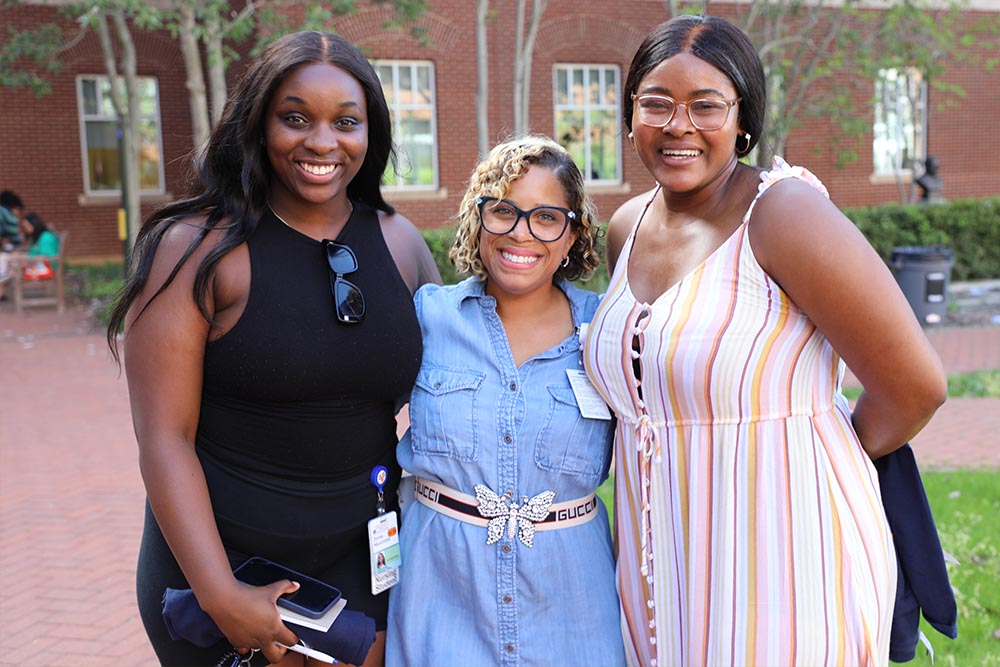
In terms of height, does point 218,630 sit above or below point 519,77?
below

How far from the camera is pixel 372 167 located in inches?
102

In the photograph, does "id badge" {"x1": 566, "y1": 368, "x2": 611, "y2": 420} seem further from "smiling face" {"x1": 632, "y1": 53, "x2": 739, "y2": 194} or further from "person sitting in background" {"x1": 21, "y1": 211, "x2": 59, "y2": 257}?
"person sitting in background" {"x1": 21, "y1": 211, "x2": 59, "y2": 257}

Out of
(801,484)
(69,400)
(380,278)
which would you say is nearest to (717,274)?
(801,484)

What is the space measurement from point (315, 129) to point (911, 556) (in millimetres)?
1739

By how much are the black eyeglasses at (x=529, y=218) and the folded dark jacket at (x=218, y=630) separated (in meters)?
1.07

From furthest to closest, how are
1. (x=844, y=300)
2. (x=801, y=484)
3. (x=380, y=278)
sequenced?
(x=380, y=278) < (x=801, y=484) < (x=844, y=300)

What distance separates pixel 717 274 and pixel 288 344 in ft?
3.27

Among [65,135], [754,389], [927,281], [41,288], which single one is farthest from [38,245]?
[754,389]

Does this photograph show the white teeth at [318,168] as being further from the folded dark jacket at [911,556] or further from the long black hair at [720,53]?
the folded dark jacket at [911,556]

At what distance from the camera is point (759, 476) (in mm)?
2127

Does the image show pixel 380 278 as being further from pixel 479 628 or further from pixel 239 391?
pixel 479 628

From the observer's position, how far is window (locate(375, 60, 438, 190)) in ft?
57.2

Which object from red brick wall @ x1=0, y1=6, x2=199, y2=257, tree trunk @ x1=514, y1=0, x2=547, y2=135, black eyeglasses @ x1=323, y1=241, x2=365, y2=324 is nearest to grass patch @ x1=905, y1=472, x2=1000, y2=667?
black eyeglasses @ x1=323, y1=241, x2=365, y2=324

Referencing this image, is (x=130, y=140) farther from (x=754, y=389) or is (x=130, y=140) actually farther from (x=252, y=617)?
(x=754, y=389)
